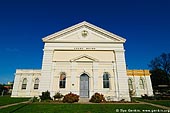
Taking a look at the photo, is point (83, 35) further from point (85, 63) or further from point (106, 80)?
point (106, 80)

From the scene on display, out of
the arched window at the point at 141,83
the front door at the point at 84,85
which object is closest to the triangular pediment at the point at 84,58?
the front door at the point at 84,85

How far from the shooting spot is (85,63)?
715 inches

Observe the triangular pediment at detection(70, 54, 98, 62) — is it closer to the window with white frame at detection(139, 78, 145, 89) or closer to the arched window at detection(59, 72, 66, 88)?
the arched window at detection(59, 72, 66, 88)

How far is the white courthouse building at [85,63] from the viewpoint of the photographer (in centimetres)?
1719

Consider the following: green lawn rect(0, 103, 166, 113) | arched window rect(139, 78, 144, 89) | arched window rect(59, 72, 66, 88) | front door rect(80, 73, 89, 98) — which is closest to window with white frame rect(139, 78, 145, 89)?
arched window rect(139, 78, 144, 89)

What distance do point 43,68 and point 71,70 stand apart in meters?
3.50

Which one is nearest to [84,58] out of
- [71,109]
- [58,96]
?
[58,96]

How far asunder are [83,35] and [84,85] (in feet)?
22.0

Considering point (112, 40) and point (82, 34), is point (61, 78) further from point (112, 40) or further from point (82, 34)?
point (112, 40)

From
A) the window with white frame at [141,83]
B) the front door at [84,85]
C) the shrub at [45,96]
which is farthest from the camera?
the window with white frame at [141,83]

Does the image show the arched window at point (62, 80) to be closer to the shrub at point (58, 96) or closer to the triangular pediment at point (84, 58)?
the shrub at point (58, 96)

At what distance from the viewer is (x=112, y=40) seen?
1886 cm

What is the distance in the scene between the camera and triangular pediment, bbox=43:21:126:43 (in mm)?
18781

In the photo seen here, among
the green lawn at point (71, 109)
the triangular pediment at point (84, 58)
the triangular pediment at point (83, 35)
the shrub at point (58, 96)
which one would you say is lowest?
the green lawn at point (71, 109)
